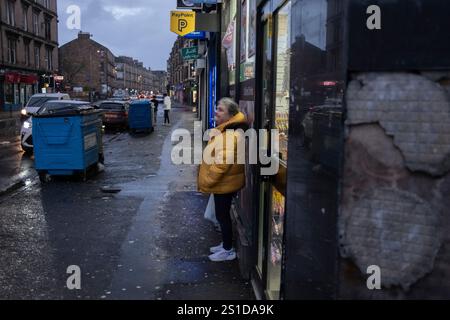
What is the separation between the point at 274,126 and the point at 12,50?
49.2m

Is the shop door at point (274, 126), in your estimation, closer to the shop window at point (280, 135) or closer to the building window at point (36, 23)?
the shop window at point (280, 135)

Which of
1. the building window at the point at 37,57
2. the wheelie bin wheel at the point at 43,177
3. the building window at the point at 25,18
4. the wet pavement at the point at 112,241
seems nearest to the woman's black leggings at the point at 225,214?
the wet pavement at the point at 112,241

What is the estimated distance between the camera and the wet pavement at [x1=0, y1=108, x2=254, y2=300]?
464 cm

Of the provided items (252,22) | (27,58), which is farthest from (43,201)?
(27,58)

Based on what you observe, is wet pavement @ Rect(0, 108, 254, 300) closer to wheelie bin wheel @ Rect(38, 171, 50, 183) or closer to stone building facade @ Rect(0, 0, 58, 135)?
wheelie bin wheel @ Rect(38, 171, 50, 183)

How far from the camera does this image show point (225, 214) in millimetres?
5410

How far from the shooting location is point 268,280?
13.4 ft

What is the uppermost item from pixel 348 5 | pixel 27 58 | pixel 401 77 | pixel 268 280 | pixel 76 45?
pixel 76 45

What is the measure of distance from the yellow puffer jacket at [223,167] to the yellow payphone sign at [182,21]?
7733 millimetres

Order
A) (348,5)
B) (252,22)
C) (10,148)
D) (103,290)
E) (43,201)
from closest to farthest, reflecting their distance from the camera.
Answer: (348,5), (103,290), (252,22), (43,201), (10,148)

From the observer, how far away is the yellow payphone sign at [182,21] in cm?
1232

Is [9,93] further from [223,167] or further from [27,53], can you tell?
[223,167]

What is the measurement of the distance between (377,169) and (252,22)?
355cm
